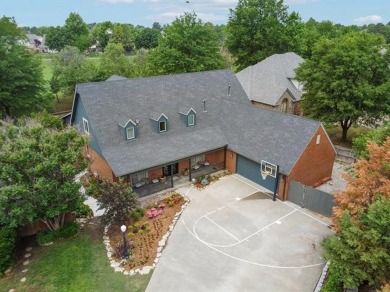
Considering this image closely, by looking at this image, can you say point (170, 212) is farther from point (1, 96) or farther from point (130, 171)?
point (1, 96)

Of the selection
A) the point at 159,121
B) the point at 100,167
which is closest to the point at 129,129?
the point at 159,121

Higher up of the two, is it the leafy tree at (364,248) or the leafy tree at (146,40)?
the leafy tree at (146,40)

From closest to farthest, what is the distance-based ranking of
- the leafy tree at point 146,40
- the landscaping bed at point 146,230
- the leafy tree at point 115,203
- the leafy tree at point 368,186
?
the leafy tree at point 368,186 < the landscaping bed at point 146,230 < the leafy tree at point 115,203 < the leafy tree at point 146,40

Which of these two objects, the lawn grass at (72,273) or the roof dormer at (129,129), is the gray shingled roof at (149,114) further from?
the lawn grass at (72,273)

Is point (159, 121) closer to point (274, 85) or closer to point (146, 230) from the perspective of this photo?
point (146, 230)

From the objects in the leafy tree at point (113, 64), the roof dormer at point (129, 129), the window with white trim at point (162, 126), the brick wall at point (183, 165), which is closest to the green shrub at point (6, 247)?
the roof dormer at point (129, 129)

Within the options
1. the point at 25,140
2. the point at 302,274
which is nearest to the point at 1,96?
the point at 25,140
